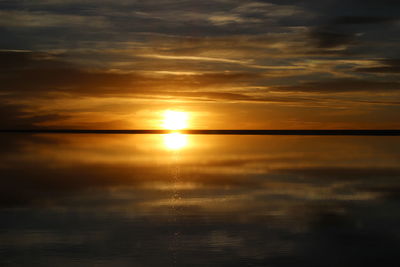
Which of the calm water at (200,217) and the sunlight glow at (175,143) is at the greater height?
the calm water at (200,217)

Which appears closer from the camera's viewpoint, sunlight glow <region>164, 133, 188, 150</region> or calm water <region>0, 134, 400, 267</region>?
calm water <region>0, 134, 400, 267</region>

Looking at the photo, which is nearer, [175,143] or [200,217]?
[200,217]

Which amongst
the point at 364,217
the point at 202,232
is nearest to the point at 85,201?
the point at 202,232

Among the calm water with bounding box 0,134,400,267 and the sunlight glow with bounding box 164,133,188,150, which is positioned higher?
the calm water with bounding box 0,134,400,267

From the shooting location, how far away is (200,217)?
594 inches

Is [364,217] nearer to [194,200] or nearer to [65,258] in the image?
[194,200]

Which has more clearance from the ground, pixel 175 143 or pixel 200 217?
pixel 200 217

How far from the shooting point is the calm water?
440 inches

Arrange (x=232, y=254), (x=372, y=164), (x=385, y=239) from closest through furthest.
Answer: (x=232, y=254)
(x=385, y=239)
(x=372, y=164)

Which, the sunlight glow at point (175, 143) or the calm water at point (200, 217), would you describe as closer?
the calm water at point (200, 217)

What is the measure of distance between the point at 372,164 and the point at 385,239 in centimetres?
1783

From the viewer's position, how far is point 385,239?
12500 mm

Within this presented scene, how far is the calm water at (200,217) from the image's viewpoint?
1119 cm

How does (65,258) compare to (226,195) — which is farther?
(226,195)
